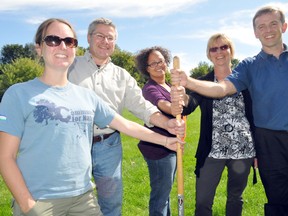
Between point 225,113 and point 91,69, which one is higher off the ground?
point 91,69

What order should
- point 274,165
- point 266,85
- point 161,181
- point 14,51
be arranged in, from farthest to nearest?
point 14,51, point 161,181, point 274,165, point 266,85

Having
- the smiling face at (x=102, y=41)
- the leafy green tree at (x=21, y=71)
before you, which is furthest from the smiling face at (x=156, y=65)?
the leafy green tree at (x=21, y=71)

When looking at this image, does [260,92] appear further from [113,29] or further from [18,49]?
[18,49]

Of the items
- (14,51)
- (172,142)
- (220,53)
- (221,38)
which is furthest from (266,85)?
(14,51)

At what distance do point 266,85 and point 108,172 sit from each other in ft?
7.42

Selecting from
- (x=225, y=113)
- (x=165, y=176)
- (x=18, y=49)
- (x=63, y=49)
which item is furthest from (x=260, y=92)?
(x=18, y=49)

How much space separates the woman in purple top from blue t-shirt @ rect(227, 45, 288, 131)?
1108 mm

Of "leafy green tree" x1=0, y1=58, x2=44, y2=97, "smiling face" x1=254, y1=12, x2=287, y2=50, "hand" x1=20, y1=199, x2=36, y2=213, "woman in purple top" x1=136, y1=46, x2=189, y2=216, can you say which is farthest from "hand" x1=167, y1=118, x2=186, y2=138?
"leafy green tree" x1=0, y1=58, x2=44, y2=97

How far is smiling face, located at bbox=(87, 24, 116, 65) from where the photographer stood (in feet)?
15.5

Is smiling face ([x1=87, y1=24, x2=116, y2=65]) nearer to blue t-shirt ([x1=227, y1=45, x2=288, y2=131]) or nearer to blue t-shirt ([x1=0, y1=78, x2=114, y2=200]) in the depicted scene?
blue t-shirt ([x1=0, y1=78, x2=114, y2=200])

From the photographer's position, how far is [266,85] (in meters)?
4.54

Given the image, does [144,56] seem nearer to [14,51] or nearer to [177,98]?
[177,98]

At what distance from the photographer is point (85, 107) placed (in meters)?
3.43

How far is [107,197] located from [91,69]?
167cm
